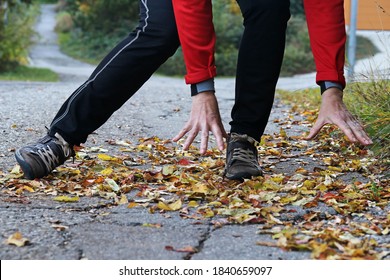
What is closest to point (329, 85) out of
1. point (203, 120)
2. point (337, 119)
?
point (337, 119)

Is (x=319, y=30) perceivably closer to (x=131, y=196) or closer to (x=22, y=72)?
(x=131, y=196)

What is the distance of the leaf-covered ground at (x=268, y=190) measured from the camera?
8.58 ft

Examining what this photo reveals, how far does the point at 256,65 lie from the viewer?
3.28 meters

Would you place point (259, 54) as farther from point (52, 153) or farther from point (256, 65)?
point (52, 153)

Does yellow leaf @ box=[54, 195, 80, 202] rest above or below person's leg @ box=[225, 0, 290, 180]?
below

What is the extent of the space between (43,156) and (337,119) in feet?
3.98

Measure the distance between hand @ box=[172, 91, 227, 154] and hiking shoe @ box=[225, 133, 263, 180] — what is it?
285mm

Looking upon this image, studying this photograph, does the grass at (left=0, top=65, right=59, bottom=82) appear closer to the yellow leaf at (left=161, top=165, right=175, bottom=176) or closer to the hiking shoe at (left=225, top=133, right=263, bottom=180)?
the yellow leaf at (left=161, top=165, right=175, bottom=176)

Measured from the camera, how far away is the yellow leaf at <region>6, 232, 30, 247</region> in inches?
97.3

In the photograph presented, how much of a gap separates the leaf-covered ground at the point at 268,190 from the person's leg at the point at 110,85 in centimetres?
11

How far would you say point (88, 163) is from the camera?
12.8 feet

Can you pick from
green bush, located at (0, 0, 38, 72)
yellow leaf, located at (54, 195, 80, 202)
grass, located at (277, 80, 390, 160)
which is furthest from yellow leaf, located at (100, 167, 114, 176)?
green bush, located at (0, 0, 38, 72)

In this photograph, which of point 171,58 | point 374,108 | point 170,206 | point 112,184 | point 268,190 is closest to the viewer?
point 170,206

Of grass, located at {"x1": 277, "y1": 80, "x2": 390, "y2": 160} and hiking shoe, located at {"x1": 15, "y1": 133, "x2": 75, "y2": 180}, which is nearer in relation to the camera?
hiking shoe, located at {"x1": 15, "y1": 133, "x2": 75, "y2": 180}
